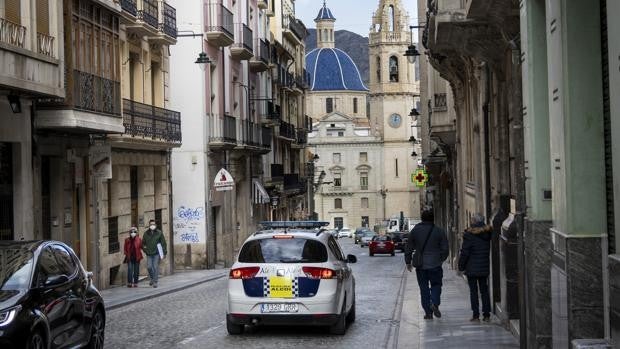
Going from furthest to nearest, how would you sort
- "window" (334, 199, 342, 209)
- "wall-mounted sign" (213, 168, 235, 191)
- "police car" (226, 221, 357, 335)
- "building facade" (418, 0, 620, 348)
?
"window" (334, 199, 342, 209)
"wall-mounted sign" (213, 168, 235, 191)
"police car" (226, 221, 357, 335)
"building facade" (418, 0, 620, 348)

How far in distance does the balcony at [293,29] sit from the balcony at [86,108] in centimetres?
4466

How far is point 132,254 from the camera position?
28.8 metres

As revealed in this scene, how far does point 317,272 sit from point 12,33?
7874mm

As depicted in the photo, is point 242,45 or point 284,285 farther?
point 242,45

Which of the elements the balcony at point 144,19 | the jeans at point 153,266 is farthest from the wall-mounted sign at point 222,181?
the jeans at point 153,266

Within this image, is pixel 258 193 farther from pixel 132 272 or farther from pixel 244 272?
pixel 244 272

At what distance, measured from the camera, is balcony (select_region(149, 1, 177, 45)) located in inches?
1350

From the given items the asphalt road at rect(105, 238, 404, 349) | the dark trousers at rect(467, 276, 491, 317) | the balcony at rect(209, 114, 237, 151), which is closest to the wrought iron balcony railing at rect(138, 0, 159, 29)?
the balcony at rect(209, 114, 237, 151)

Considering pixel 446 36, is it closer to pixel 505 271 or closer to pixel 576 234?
pixel 505 271

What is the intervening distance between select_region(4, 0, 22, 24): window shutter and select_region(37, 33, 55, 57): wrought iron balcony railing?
92 centimetres

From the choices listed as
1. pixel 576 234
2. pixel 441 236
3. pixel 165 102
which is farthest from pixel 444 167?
pixel 576 234

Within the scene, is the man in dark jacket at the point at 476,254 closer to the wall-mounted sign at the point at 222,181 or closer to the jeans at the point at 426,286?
the jeans at the point at 426,286

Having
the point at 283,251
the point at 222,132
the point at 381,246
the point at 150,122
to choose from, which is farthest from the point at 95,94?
the point at 381,246

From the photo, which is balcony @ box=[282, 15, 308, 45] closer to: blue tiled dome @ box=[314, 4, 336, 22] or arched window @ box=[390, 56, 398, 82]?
arched window @ box=[390, 56, 398, 82]
